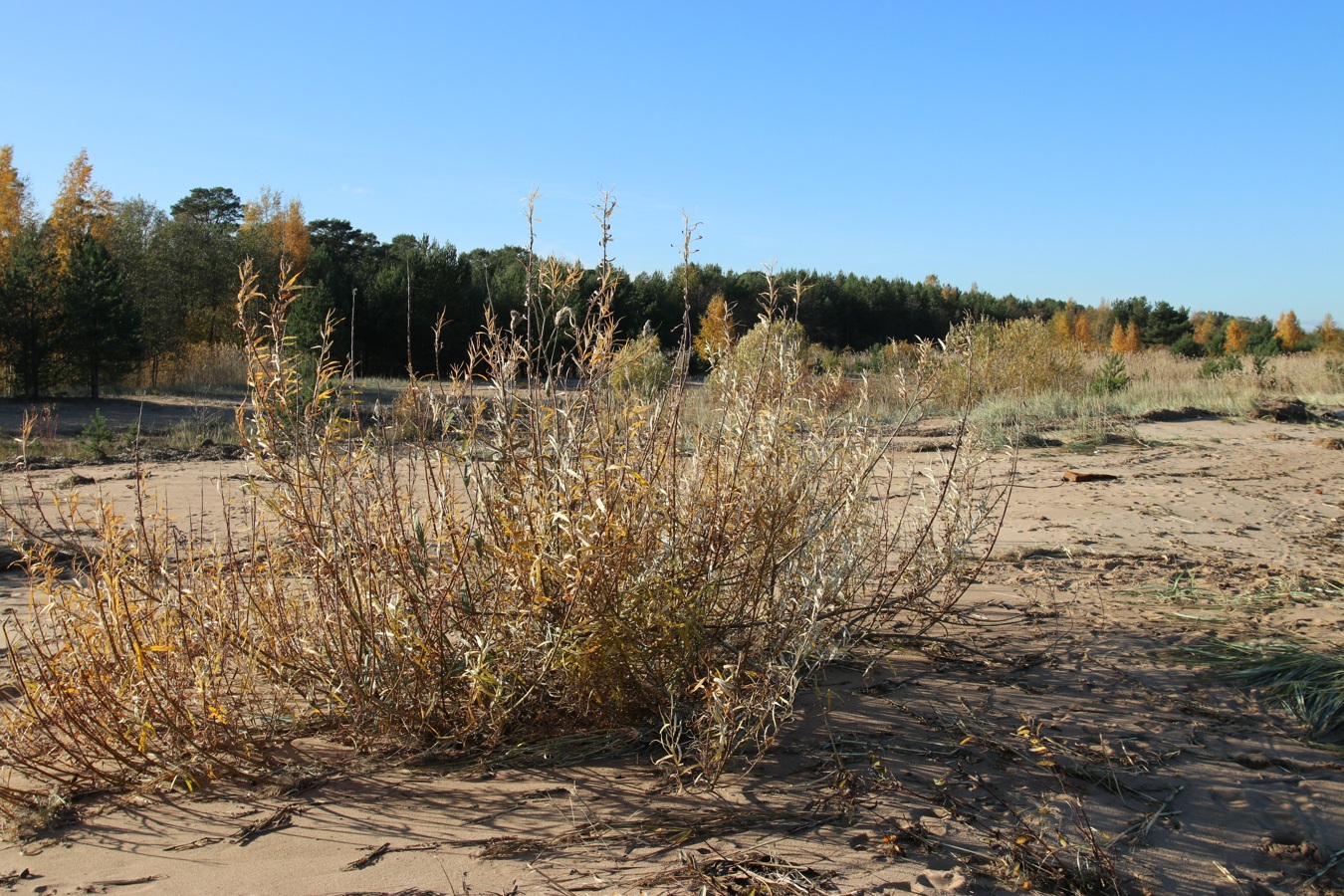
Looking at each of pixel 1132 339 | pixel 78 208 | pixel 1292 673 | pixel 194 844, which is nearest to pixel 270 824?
pixel 194 844

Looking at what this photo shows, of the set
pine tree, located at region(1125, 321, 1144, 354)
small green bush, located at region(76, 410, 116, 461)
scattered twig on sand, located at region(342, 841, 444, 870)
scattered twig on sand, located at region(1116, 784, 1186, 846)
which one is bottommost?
scattered twig on sand, located at region(342, 841, 444, 870)

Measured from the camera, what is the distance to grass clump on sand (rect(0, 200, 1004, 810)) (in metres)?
2.64

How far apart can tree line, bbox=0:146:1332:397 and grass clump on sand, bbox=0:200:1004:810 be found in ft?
2.06

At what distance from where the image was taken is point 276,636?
2.95 metres

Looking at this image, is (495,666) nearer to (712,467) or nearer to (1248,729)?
(712,467)

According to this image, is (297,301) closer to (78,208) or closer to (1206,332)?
(78,208)

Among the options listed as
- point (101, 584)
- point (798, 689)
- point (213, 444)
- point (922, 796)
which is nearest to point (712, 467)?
point (798, 689)

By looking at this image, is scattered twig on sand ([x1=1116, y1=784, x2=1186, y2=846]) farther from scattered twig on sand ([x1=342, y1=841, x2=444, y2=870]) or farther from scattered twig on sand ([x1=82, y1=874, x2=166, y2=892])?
scattered twig on sand ([x1=82, y1=874, x2=166, y2=892])

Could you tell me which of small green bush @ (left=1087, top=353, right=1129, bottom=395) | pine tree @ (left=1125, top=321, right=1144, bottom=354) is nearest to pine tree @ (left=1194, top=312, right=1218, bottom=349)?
pine tree @ (left=1125, top=321, right=1144, bottom=354)

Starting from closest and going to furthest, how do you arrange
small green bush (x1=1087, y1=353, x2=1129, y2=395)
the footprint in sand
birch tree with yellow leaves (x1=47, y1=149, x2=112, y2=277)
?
the footprint in sand < small green bush (x1=1087, y1=353, x2=1129, y2=395) < birch tree with yellow leaves (x1=47, y1=149, x2=112, y2=277)

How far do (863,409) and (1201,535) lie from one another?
386cm

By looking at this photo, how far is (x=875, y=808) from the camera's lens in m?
2.51

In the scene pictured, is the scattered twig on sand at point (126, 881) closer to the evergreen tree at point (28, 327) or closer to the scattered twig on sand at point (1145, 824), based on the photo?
the scattered twig on sand at point (1145, 824)

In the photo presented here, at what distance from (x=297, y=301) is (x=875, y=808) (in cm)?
1703
